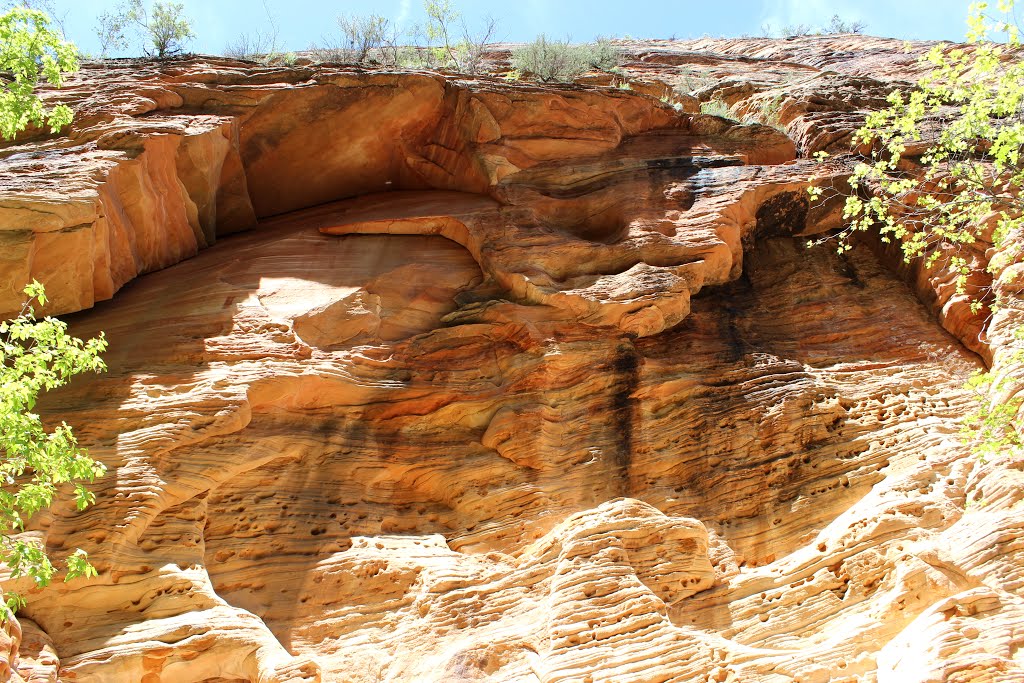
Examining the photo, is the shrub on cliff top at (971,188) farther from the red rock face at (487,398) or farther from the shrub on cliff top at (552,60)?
the shrub on cliff top at (552,60)

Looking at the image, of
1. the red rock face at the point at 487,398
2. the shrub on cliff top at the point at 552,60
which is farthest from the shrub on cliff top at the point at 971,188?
the shrub on cliff top at the point at 552,60

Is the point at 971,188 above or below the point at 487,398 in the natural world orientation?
above

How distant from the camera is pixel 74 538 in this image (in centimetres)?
814

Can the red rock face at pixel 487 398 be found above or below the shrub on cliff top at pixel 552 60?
below

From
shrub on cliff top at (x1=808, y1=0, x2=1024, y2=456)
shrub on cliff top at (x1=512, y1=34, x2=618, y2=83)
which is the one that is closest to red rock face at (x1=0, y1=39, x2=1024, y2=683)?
shrub on cliff top at (x1=808, y1=0, x2=1024, y2=456)

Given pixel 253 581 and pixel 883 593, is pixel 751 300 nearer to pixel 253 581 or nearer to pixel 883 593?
pixel 883 593

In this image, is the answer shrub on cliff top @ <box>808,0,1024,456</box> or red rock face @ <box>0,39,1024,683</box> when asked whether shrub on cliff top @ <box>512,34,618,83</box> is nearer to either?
red rock face @ <box>0,39,1024,683</box>

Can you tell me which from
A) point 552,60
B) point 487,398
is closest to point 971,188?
point 487,398

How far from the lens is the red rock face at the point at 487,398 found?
7.95m

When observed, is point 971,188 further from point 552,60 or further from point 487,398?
point 552,60

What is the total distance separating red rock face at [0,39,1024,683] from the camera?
7945 millimetres

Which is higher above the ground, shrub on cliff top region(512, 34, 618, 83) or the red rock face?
shrub on cliff top region(512, 34, 618, 83)

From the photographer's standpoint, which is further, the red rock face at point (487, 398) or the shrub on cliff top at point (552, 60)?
the shrub on cliff top at point (552, 60)

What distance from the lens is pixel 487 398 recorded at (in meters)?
11.0
